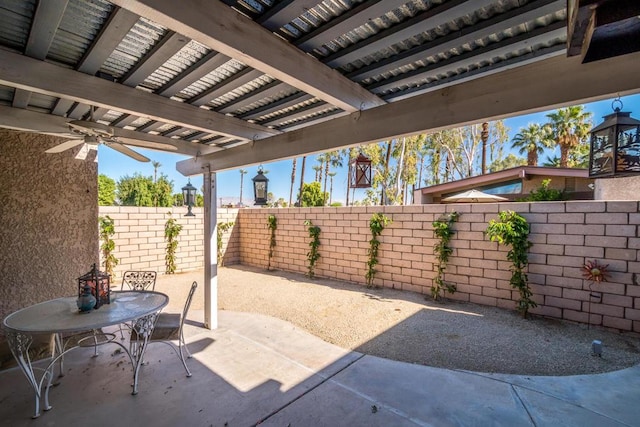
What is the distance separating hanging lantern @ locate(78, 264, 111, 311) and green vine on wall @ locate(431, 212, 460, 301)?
15.3ft

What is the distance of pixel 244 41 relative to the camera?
1533mm

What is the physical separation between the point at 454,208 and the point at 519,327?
201cm

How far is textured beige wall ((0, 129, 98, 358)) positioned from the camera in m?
3.22

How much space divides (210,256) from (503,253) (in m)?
4.35

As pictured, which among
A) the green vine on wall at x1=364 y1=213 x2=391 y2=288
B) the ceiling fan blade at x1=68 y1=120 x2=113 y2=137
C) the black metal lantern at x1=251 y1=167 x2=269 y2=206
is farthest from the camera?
the green vine on wall at x1=364 y1=213 x2=391 y2=288

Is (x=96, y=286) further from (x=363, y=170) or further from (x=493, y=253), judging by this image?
(x=493, y=253)

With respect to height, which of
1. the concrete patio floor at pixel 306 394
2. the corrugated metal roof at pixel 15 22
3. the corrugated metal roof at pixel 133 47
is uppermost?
the corrugated metal roof at pixel 133 47

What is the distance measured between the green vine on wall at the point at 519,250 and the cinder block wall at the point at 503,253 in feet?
0.46

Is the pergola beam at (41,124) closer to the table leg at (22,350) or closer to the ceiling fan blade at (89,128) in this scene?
the ceiling fan blade at (89,128)

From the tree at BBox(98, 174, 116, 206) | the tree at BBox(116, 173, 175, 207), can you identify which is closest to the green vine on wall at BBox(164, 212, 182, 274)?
the tree at BBox(98, 174, 116, 206)

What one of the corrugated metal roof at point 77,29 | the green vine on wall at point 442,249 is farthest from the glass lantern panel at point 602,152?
the corrugated metal roof at point 77,29

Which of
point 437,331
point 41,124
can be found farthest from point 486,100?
point 41,124

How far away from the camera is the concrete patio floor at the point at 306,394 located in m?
2.24

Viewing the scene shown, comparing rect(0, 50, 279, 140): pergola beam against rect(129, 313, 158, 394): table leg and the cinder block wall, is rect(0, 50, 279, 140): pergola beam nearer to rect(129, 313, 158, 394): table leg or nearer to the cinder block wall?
rect(129, 313, 158, 394): table leg
